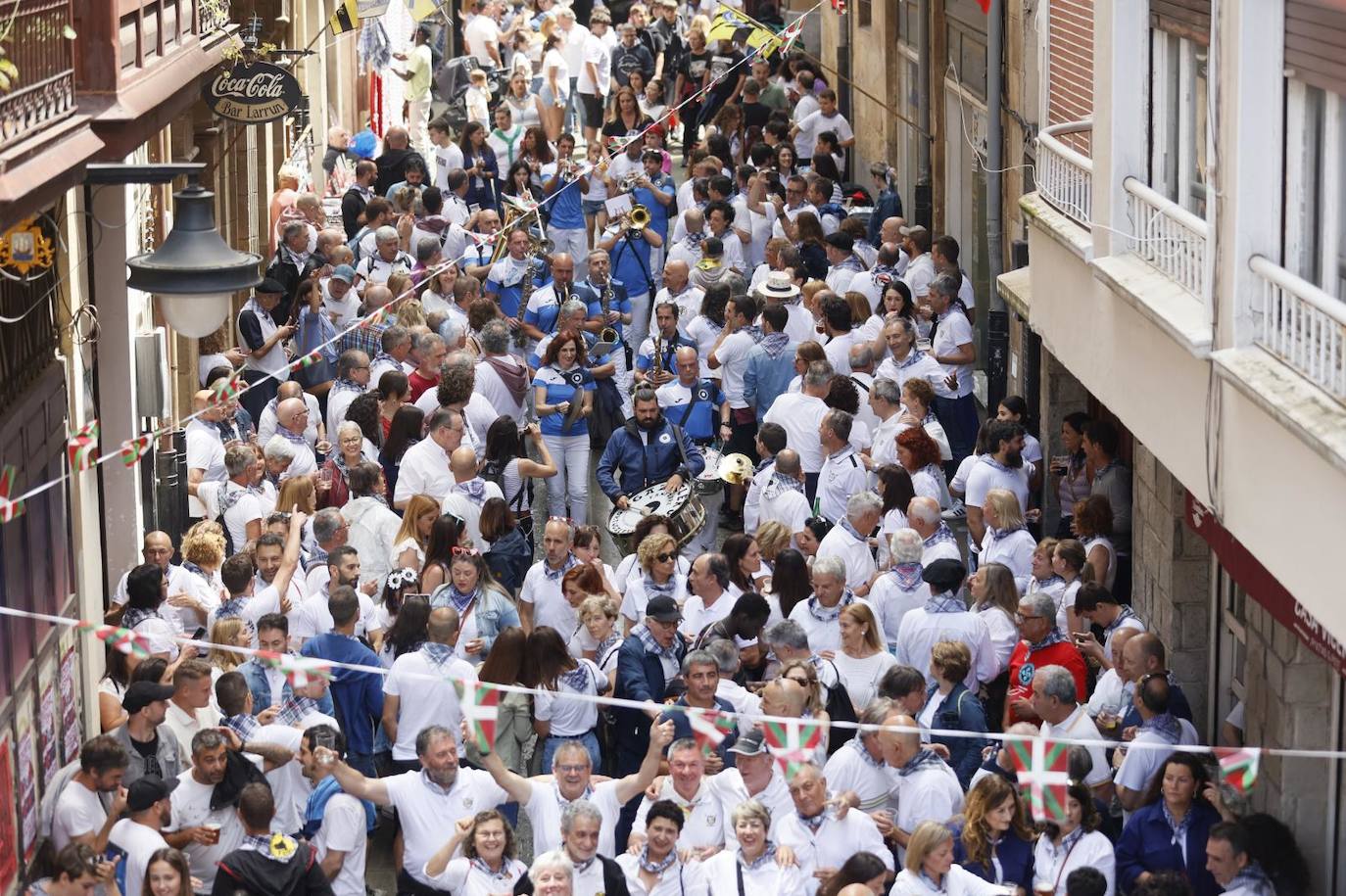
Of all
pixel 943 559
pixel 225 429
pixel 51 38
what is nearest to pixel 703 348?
pixel 225 429

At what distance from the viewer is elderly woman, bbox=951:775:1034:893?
9.67 metres

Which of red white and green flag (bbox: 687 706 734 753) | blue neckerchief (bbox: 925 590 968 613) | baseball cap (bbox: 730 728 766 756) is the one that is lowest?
blue neckerchief (bbox: 925 590 968 613)

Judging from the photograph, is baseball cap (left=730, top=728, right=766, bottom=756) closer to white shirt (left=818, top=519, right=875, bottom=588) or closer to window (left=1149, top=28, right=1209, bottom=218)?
white shirt (left=818, top=519, right=875, bottom=588)

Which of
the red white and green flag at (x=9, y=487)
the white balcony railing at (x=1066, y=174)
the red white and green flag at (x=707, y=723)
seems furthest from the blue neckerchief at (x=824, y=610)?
the red white and green flag at (x=9, y=487)

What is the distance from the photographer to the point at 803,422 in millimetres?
15070

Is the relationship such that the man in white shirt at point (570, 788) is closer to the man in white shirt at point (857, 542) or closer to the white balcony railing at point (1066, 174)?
the man in white shirt at point (857, 542)

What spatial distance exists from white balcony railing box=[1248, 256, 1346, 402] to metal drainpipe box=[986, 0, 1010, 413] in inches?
327

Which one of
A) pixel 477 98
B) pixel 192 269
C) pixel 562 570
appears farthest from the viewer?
pixel 477 98

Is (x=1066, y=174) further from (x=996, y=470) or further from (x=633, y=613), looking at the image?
(x=633, y=613)

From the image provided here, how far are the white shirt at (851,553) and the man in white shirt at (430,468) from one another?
2.68 m

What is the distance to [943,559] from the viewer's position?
1161 cm

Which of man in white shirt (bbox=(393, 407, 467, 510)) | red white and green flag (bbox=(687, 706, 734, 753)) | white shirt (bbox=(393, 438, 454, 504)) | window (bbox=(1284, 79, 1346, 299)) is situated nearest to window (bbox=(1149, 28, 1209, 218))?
window (bbox=(1284, 79, 1346, 299))

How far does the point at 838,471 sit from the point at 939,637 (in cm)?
266

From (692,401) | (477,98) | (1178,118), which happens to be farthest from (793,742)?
(477,98)
